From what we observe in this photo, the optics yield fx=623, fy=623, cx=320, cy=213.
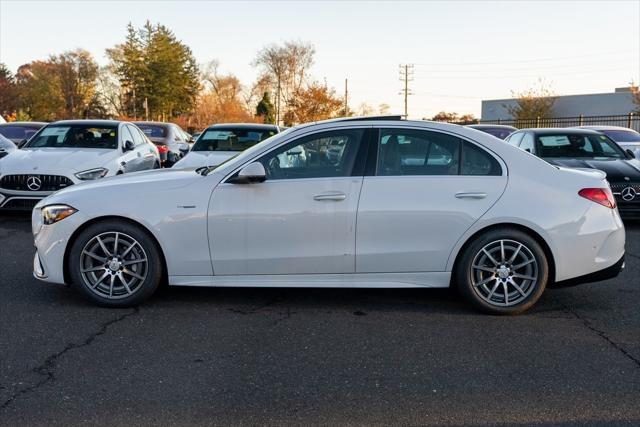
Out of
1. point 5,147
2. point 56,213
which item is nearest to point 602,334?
point 56,213

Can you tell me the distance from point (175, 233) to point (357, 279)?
1.49m

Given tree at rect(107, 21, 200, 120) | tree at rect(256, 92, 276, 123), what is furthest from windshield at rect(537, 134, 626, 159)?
tree at rect(107, 21, 200, 120)

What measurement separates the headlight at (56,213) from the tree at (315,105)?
41697 mm

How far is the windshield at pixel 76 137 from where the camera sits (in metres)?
10.3

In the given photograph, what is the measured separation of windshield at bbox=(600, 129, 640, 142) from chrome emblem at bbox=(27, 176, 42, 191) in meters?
12.9

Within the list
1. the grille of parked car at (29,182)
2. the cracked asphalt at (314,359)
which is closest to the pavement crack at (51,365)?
the cracked asphalt at (314,359)

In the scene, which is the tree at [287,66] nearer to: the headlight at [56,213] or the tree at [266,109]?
the tree at [266,109]

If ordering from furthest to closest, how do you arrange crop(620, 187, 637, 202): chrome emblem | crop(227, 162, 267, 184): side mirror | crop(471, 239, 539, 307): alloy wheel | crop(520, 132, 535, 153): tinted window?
1. crop(520, 132, 535, 153): tinted window
2. crop(620, 187, 637, 202): chrome emblem
3. crop(471, 239, 539, 307): alloy wheel
4. crop(227, 162, 267, 184): side mirror

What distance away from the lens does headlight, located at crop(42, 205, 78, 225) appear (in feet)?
16.4

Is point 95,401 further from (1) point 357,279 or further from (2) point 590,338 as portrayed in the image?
(2) point 590,338

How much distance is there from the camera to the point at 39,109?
75.1 meters

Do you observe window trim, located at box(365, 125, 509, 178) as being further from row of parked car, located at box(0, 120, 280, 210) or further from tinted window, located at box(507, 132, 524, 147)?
tinted window, located at box(507, 132, 524, 147)

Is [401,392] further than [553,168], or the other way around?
[553,168]

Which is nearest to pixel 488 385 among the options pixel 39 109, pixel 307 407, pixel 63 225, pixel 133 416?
pixel 307 407
